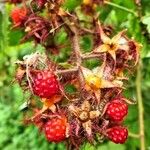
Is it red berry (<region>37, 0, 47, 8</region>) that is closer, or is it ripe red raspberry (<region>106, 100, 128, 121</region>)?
ripe red raspberry (<region>106, 100, 128, 121</region>)

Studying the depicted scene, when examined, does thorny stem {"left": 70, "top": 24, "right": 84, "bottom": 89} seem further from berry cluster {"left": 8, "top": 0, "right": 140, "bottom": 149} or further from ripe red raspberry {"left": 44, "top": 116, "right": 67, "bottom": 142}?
ripe red raspberry {"left": 44, "top": 116, "right": 67, "bottom": 142}

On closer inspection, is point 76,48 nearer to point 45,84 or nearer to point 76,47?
point 76,47

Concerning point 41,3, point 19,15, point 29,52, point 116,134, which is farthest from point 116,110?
point 29,52

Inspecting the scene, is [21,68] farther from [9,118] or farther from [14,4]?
[9,118]

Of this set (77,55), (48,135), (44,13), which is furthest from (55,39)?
(48,135)

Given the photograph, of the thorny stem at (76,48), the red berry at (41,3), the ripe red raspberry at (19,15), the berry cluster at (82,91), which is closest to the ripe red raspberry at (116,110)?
the berry cluster at (82,91)

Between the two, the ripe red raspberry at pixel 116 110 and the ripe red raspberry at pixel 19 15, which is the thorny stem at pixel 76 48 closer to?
the ripe red raspberry at pixel 116 110

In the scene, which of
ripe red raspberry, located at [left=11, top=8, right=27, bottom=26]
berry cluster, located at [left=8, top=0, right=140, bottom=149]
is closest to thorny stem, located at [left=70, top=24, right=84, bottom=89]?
berry cluster, located at [left=8, top=0, right=140, bottom=149]
